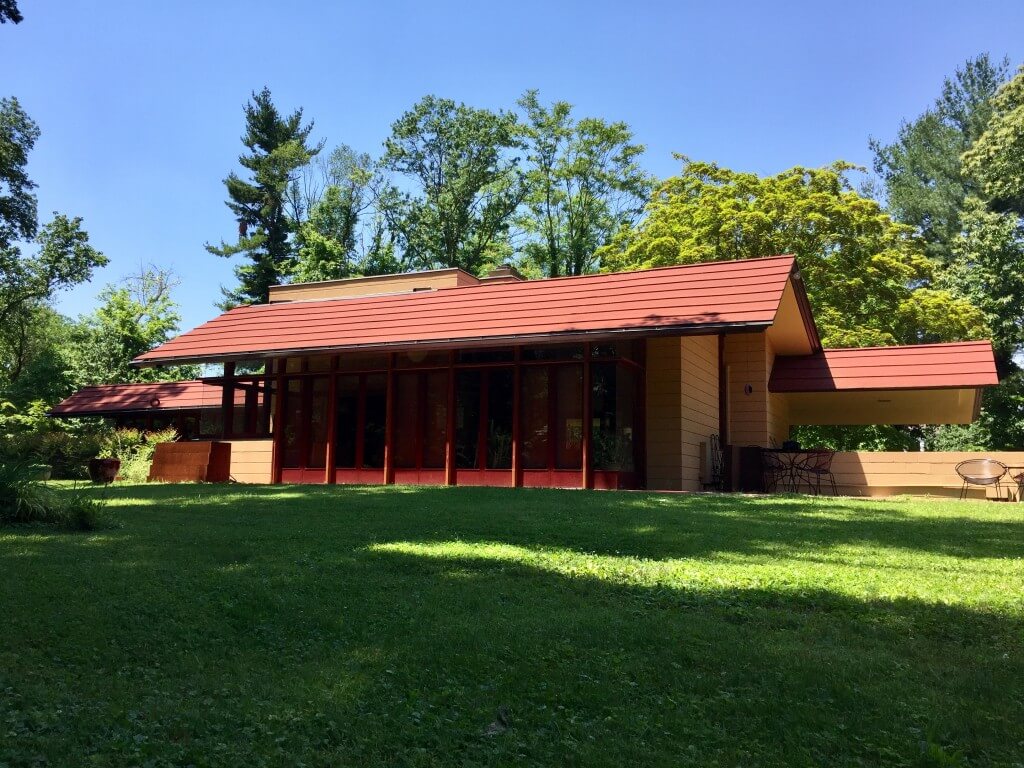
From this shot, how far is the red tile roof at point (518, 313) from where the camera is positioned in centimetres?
1427

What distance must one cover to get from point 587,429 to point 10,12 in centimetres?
1073

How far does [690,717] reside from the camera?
317 centimetres

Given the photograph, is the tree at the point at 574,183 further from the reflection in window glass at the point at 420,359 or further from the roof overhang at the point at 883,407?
the reflection in window glass at the point at 420,359

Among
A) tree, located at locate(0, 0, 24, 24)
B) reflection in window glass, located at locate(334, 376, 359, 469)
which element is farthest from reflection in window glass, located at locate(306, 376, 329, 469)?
tree, located at locate(0, 0, 24, 24)

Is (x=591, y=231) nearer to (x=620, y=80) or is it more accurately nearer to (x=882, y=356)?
(x=620, y=80)

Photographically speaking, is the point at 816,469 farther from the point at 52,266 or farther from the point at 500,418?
the point at 52,266

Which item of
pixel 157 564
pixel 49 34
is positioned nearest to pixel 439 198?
pixel 49 34

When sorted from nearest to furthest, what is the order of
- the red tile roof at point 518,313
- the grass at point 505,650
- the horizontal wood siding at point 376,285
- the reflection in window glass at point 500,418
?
1. the grass at point 505,650
2. the red tile roof at point 518,313
3. the reflection in window glass at point 500,418
4. the horizontal wood siding at point 376,285

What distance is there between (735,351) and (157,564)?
1484 cm

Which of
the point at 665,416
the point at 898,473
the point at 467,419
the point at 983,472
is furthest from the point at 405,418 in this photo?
the point at 983,472

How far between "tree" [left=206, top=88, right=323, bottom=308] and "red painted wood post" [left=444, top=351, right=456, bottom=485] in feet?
89.8

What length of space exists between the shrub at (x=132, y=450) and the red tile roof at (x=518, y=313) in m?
1.95

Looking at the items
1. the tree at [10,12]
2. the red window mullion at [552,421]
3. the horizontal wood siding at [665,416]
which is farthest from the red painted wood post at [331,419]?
the tree at [10,12]

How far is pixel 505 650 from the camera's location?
13.1ft
